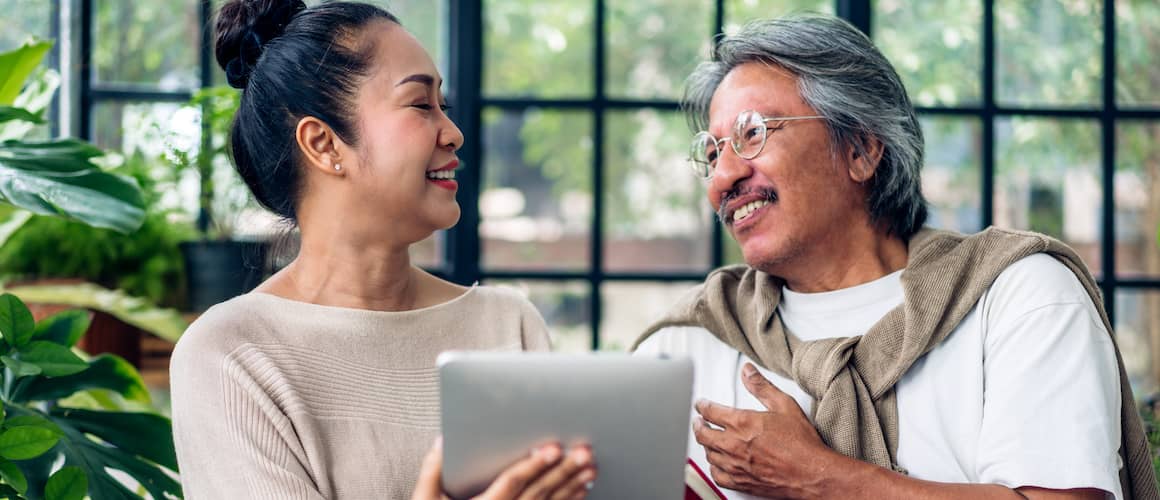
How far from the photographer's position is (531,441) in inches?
48.6

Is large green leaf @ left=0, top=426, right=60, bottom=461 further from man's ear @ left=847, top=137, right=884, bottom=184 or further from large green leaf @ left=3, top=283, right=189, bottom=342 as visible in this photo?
man's ear @ left=847, top=137, right=884, bottom=184

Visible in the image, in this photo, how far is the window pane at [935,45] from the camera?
3473 millimetres

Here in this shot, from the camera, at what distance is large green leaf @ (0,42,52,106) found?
78.7 inches

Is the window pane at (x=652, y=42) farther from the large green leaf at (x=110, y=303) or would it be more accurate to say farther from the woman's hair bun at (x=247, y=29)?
the woman's hair bun at (x=247, y=29)

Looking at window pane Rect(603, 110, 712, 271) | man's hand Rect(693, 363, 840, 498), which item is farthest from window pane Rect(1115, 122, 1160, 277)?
man's hand Rect(693, 363, 840, 498)

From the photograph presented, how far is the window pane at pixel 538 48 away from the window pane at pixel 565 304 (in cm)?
59

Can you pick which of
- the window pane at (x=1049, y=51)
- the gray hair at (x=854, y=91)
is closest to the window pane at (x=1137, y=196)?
the window pane at (x=1049, y=51)

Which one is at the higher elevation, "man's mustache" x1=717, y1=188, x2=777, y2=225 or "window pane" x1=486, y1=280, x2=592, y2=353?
"man's mustache" x1=717, y1=188, x2=777, y2=225

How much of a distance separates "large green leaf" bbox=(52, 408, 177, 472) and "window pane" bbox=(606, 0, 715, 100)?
1.94 metres

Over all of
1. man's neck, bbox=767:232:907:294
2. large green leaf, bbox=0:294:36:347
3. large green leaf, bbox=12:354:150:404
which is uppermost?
man's neck, bbox=767:232:907:294

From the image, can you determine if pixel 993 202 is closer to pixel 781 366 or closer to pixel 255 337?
pixel 781 366

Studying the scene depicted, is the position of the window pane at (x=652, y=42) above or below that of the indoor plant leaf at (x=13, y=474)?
above

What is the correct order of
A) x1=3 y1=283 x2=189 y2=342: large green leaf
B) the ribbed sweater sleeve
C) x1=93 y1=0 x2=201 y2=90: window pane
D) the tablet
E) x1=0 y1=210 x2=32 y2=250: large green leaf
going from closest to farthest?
1. the tablet
2. the ribbed sweater sleeve
3. x1=0 y1=210 x2=32 y2=250: large green leaf
4. x1=3 y1=283 x2=189 y2=342: large green leaf
5. x1=93 y1=0 x2=201 y2=90: window pane

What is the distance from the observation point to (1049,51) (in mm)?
3484
